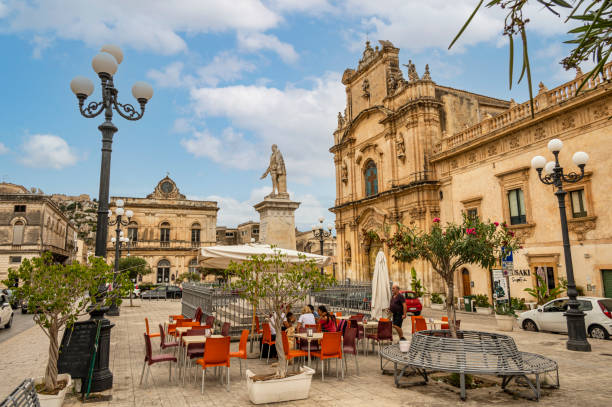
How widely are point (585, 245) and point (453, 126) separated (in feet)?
40.3

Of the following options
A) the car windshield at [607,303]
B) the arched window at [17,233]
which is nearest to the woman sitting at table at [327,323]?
the car windshield at [607,303]

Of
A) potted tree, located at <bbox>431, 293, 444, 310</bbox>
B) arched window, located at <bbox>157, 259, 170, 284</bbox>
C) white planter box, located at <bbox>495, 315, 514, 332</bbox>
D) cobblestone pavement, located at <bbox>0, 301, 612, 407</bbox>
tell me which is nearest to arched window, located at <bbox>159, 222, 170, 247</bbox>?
arched window, located at <bbox>157, 259, 170, 284</bbox>

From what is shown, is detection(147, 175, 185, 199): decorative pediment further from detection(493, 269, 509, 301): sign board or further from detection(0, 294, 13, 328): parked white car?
detection(493, 269, 509, 301): sign board

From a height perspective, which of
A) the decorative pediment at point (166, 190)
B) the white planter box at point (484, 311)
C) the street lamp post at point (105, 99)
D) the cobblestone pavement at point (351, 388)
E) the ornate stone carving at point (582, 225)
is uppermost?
→ the decorative pediment at point (166, 190)

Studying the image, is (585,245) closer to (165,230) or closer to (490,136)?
(490,136)

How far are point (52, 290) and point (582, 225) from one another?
54.8 feet

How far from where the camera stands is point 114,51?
299 inches

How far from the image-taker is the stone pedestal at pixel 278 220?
17219 millimetres

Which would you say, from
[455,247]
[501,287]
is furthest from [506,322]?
[455,247]

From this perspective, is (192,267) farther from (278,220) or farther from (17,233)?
(278,220)

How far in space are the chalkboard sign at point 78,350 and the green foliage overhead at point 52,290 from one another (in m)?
0.51

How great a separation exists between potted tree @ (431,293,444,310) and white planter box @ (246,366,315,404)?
17.2 metres

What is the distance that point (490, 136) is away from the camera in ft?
62.9

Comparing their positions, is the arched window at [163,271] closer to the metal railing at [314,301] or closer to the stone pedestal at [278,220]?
the metal railing at [314,301]
